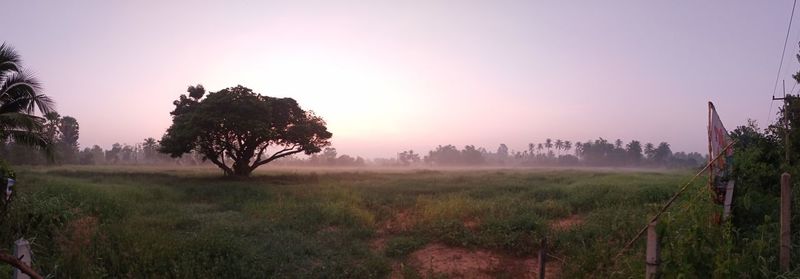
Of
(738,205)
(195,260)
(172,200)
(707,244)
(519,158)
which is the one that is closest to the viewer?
(707,244)

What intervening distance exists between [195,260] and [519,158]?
154m

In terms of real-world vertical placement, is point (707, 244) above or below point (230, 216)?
above

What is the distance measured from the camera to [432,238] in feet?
33.0

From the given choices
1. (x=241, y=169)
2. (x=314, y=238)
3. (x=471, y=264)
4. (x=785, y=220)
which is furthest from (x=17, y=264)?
(x=241, y=169)

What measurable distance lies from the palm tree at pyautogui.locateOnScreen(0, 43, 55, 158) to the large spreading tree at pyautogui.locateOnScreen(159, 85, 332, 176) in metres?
7.63

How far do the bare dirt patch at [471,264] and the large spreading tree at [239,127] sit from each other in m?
17.2

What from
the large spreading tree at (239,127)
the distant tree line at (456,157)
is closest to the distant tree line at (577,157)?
the distant tree line at (456,157)

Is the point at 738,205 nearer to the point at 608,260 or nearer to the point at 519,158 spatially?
the point at 608,260

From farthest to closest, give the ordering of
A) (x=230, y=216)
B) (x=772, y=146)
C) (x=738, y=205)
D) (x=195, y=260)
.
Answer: (x=230, y=216), (x=772, y=146), (x=195, y=260), (x=738, y=205)

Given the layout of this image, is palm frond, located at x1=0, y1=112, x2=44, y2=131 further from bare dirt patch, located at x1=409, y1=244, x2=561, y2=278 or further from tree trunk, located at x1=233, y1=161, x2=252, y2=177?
bare dirt patch, located at x1=409, y1=244, x2=561, y2=278

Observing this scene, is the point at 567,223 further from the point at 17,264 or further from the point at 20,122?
the point at 20,122

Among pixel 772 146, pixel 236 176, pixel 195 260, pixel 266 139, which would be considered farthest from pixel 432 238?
pixel 236 176

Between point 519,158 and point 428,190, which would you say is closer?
point 428,190

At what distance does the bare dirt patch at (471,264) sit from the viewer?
7871 millimetres
